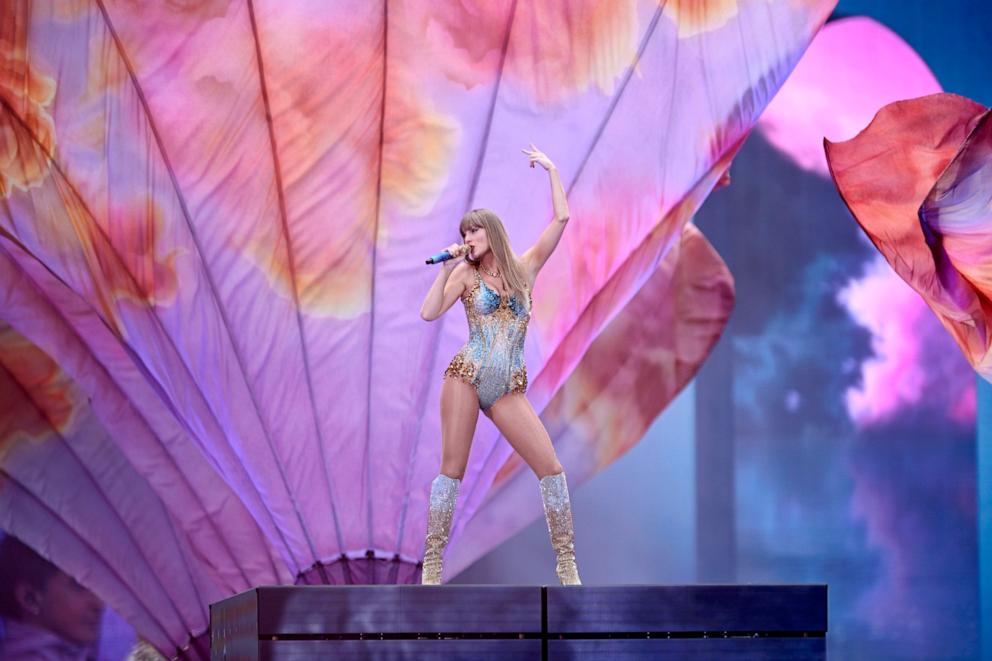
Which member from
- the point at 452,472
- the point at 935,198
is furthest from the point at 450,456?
the point at 935,198

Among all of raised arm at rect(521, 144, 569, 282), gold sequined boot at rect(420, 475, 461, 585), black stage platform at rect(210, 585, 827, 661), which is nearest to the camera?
black stage platform at rect(210, 585, 827, 661)

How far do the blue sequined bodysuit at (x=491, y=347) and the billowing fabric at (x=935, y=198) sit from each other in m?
3.04

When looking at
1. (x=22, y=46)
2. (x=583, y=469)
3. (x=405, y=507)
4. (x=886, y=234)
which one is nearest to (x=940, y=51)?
(x=886, y=234)

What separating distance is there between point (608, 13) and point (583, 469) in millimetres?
2326

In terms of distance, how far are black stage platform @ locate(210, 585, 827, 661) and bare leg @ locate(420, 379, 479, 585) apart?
75cm

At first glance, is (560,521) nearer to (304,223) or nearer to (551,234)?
(551,234)

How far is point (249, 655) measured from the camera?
3.78 meters

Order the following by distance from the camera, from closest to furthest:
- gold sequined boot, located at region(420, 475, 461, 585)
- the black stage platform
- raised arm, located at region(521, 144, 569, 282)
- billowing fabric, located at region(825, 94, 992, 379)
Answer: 1. the black stage platform
2. gold sequined boot, located at region(420, 475, 461, 585)
3. raised arm, located at region(521, 144, 569, 282)
4. billowing fabric, located at region(825, 94, 992, 379)

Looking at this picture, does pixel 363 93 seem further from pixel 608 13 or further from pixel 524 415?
pixel 524 415

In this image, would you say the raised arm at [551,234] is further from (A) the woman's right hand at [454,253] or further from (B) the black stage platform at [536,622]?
(B) the black stage platform at [536,622]

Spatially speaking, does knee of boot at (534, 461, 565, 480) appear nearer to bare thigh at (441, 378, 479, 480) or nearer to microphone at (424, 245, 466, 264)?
bare thigh at (441, 378, 479, 480)

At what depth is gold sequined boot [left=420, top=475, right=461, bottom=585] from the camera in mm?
4469

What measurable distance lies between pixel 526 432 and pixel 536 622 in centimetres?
89

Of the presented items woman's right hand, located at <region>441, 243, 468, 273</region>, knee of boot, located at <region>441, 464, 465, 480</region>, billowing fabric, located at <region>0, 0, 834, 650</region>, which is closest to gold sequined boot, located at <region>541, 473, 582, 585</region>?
knee of boot, located at <region>441, 464, 465, 480</region>
